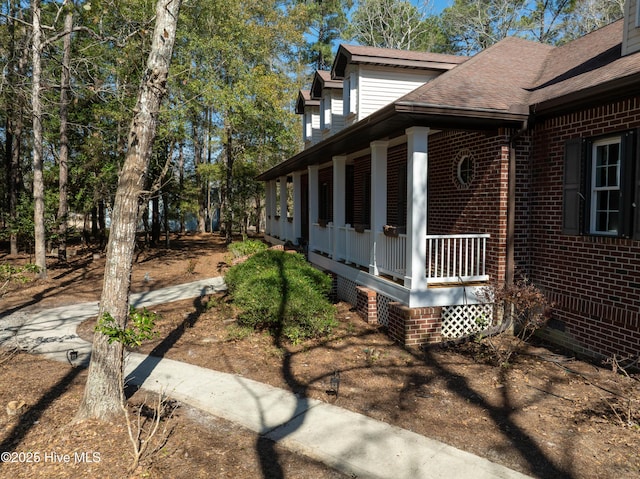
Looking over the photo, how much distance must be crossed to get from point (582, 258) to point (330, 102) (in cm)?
1001

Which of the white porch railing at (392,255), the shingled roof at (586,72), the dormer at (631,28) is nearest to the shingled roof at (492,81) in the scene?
the shingled roof at (586,72)

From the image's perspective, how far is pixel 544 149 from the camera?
7.26 metres

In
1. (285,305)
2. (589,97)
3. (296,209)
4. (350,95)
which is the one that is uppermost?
(350,95)

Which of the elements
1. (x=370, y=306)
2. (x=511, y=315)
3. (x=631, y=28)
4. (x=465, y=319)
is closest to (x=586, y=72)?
(x=631, y=28)

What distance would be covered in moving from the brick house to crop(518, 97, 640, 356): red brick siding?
0.7 inches

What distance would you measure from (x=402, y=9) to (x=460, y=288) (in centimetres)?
2832

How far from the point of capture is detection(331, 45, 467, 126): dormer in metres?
11.5

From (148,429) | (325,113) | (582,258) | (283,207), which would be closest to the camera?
(148,429)

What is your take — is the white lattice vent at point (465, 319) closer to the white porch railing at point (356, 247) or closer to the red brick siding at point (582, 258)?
the red brick siding at point (582, 258)

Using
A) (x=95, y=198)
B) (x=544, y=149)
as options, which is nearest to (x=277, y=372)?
(x=544, y=149)

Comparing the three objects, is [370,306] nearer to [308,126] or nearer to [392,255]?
[392,255]

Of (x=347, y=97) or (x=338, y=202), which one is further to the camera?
(x=347, y=97)

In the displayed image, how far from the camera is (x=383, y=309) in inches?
329

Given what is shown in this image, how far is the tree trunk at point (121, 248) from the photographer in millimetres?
4496
